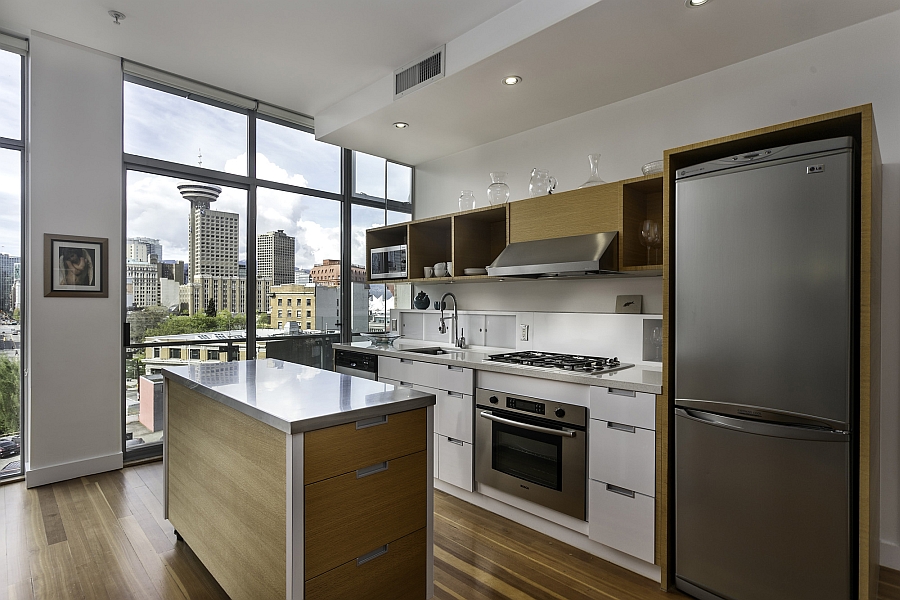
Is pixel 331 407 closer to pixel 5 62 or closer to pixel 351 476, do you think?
pixel 351 476

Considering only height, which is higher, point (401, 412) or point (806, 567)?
point (401, 412)

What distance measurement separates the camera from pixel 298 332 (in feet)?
14.9

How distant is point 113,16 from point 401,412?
2933 millimetres

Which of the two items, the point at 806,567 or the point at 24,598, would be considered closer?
the point at 806,567

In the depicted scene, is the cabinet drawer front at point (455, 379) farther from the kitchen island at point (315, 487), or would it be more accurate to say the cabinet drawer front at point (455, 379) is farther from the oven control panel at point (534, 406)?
the kitchen island at point (315, 487)

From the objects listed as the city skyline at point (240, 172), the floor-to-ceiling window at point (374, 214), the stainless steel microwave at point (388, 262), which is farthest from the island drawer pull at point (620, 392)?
the city skyline at point (240, 172)

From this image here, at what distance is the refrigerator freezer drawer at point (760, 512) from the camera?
70.7 inches

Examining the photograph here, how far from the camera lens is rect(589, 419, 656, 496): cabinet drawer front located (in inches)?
89.0

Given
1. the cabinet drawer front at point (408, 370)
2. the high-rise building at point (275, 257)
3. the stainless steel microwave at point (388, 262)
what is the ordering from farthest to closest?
the high-rise building at point (275, 257) < the stainless steel microwave at point (388, 262) < the cabinet drawer front at point (408, 370)

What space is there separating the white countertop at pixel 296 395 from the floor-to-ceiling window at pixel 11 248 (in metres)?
1.71

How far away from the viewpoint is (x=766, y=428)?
75.4 inches

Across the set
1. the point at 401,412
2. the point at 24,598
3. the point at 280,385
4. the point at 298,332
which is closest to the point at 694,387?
the point at 401,412

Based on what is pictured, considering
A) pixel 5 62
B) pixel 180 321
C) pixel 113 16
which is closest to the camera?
pixel 113 16

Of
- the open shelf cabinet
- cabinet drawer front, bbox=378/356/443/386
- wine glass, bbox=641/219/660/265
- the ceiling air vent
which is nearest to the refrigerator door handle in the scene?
the open shelf cabinet
